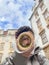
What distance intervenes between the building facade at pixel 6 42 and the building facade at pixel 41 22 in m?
2.58

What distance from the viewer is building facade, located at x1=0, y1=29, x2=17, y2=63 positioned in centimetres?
1392

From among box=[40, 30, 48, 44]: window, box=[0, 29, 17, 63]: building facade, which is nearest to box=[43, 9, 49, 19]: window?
box=[40, 30, 48, 44]: window

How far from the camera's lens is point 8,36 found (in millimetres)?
15062

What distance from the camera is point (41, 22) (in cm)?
1215

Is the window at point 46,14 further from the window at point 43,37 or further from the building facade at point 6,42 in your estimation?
the building facade at point 6,42

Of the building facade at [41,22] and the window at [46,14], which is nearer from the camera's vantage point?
the building facade at [41,22]

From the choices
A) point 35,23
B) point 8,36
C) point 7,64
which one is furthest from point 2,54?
point 7,64

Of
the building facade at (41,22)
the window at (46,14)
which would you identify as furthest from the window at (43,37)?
the window at (46,14)

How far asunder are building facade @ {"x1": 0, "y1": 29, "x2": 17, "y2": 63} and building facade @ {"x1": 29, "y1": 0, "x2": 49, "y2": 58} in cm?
258

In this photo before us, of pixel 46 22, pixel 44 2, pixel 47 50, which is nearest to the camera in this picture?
pixel 47 50

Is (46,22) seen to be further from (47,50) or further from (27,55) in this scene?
(27,55)

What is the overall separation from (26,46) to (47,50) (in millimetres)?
9148

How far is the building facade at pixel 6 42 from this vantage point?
1392cm

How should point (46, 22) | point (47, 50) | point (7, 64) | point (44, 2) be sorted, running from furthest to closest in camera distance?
1. point (44, 2)
2. point (46, 22)
3. point (47, 50)
4. point (7, 64)
